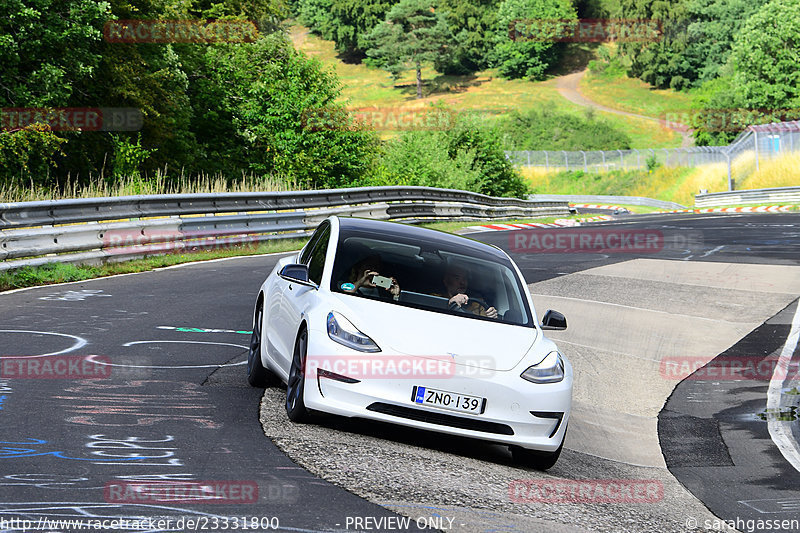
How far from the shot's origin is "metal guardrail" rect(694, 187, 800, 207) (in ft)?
172

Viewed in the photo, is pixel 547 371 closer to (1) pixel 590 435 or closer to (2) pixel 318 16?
(1) pixel 590 435

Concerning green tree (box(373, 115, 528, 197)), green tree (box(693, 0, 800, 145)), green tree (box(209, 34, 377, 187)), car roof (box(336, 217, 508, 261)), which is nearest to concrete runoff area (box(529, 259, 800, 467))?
car roof (box(336, 217, 508, 261))

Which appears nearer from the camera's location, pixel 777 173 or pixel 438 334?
pixel 438 334

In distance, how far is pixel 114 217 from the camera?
55.4 feet

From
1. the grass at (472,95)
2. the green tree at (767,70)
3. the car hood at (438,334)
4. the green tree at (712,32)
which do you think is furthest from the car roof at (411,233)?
the green tree at (712,32)

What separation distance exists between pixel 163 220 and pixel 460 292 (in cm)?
1158

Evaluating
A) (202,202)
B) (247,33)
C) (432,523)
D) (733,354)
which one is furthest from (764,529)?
(247,33)

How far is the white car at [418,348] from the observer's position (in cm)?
654

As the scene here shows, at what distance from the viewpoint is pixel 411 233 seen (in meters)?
8.35

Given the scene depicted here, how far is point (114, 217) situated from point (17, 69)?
13.0m

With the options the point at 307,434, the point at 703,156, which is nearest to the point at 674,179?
the point at 703,156

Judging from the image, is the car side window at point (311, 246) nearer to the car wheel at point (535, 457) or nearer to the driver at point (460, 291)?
the driver at point (460, 291)

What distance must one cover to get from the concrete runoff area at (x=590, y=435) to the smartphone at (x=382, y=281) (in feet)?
3.51

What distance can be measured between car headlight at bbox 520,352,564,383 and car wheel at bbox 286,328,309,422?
147 centimetres
